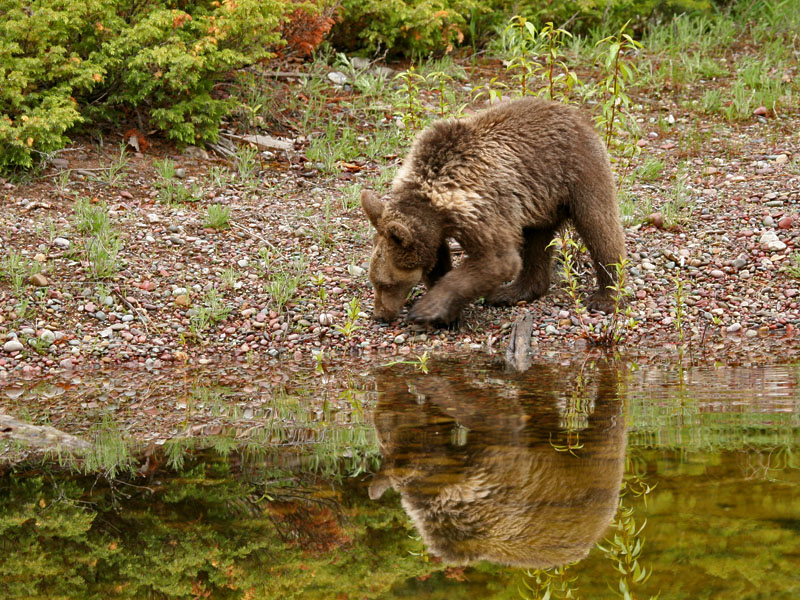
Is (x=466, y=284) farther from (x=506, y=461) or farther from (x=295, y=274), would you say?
(x=506, y=461)

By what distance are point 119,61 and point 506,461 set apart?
6.10 meters

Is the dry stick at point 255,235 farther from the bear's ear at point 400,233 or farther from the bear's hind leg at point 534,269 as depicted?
the bear's hind leg at point 534,269

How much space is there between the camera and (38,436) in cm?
462

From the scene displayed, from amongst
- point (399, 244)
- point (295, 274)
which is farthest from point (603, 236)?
point (295, 274)

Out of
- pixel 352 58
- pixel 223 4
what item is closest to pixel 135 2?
pixel 223 4

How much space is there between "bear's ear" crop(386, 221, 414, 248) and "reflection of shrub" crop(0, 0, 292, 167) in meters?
3.16

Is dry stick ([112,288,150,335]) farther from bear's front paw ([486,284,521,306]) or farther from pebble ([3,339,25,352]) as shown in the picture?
bear's front paw ([486,284,521,306])

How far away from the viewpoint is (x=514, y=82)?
11070mm

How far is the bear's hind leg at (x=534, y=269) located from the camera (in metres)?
7.18

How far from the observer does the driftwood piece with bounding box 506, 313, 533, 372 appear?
5969mm

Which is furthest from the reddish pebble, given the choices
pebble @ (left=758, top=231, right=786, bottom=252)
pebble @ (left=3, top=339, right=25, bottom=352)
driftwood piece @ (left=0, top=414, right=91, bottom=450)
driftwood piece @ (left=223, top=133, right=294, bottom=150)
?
driftwood piece @ (left=0, top=414, right=91, bottom=450)

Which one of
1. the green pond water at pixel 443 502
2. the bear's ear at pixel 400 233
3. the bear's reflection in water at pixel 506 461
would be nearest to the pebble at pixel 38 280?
the green pond water at pixel 443 502

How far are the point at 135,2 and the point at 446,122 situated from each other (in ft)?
12.9

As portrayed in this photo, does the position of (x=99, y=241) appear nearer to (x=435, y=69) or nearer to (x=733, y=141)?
(x=435, y=69)
